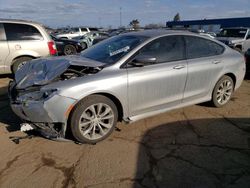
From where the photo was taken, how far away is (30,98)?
3371 mm

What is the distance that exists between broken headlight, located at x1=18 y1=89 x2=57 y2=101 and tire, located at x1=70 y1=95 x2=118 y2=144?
39 centimetres

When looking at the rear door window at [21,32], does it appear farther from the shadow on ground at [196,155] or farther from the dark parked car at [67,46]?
the dark parked car at [67,46]

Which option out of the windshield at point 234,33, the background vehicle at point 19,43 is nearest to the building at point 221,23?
the windshield at point 234,33

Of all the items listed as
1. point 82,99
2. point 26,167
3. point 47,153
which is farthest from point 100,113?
point 26,167

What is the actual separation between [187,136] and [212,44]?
2.06 metres

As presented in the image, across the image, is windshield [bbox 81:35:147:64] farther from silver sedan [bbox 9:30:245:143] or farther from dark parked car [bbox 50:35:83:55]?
dark parked car [bbox 50:35:83:55]

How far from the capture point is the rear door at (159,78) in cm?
382

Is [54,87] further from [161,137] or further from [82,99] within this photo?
[161,137]

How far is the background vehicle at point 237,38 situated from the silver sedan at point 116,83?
8.88 metres

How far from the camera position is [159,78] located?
4.00m

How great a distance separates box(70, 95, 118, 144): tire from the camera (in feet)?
11.2

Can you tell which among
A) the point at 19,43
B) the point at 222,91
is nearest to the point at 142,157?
the point at 222,91

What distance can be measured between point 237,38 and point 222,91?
381 inches

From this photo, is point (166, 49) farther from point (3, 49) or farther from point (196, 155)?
point (3, 49)
